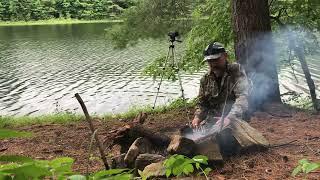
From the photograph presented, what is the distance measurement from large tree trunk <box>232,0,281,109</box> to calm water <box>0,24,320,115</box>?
9342mm

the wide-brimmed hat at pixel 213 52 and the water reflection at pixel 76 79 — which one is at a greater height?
the wide-brimmed hat at pixel 213 52

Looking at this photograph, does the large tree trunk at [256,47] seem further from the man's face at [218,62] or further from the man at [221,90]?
the man's face at [218,62]

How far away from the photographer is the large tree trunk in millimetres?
8438

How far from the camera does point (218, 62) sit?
5.38 metres

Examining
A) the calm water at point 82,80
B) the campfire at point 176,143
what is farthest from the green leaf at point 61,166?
the calm water at point 82,80

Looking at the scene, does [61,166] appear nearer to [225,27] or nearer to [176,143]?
[176,143]

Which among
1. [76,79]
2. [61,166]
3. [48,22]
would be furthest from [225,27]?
[48,22]

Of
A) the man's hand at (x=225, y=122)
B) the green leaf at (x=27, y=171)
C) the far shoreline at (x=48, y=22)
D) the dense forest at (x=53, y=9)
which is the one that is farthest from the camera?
the dense forest at (x=53, y=9)

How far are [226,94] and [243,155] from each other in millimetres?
875

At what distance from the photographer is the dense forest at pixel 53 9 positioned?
254 ft

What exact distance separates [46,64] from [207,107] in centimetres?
2606

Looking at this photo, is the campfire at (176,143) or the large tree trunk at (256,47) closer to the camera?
the campfire at (176,143)

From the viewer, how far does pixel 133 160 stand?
5250mm

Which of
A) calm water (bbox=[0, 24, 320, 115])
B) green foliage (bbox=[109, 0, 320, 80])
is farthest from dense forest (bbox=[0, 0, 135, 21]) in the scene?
green foliage (bbox=[109, 0, 320, 80])
